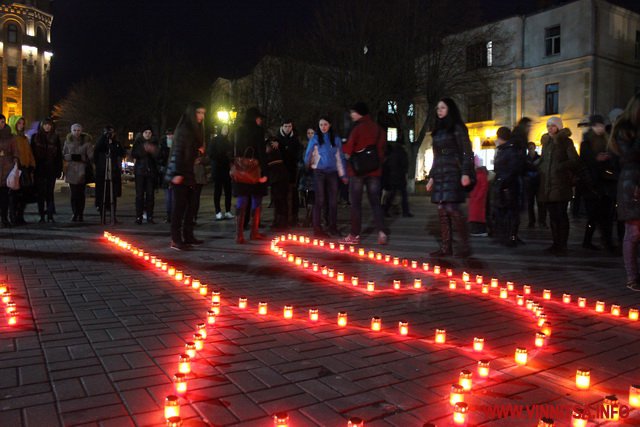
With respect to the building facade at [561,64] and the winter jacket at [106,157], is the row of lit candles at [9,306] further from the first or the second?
the building facade at [561,64]

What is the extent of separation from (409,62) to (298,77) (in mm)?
7118

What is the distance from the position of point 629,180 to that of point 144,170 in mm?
8571

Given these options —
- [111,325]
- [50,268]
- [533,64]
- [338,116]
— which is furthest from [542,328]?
[533,64]

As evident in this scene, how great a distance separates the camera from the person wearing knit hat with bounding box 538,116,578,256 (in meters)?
7.70

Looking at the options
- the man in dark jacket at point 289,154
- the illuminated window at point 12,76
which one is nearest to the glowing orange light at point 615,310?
the man in dark jacket at point 289,154

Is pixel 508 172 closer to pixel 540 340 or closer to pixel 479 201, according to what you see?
pixel 479 201

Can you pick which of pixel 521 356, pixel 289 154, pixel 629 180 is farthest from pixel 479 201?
pixel 521 356

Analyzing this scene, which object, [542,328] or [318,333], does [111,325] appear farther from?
[542,328]

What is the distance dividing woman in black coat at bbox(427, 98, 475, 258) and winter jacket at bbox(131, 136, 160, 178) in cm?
633

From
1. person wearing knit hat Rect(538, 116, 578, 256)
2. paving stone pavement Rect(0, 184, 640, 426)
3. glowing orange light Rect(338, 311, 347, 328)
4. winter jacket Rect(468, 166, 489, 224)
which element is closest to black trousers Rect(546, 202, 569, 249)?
person wearing knit hat Rect(538, 116, 578, 256)

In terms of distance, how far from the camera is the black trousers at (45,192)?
11.0m

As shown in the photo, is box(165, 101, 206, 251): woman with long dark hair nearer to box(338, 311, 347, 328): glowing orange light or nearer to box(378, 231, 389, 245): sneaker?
box(378, 231, 389, 245): sneaker

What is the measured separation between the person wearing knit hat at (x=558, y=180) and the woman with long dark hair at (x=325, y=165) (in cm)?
292

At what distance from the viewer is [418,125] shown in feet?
134
